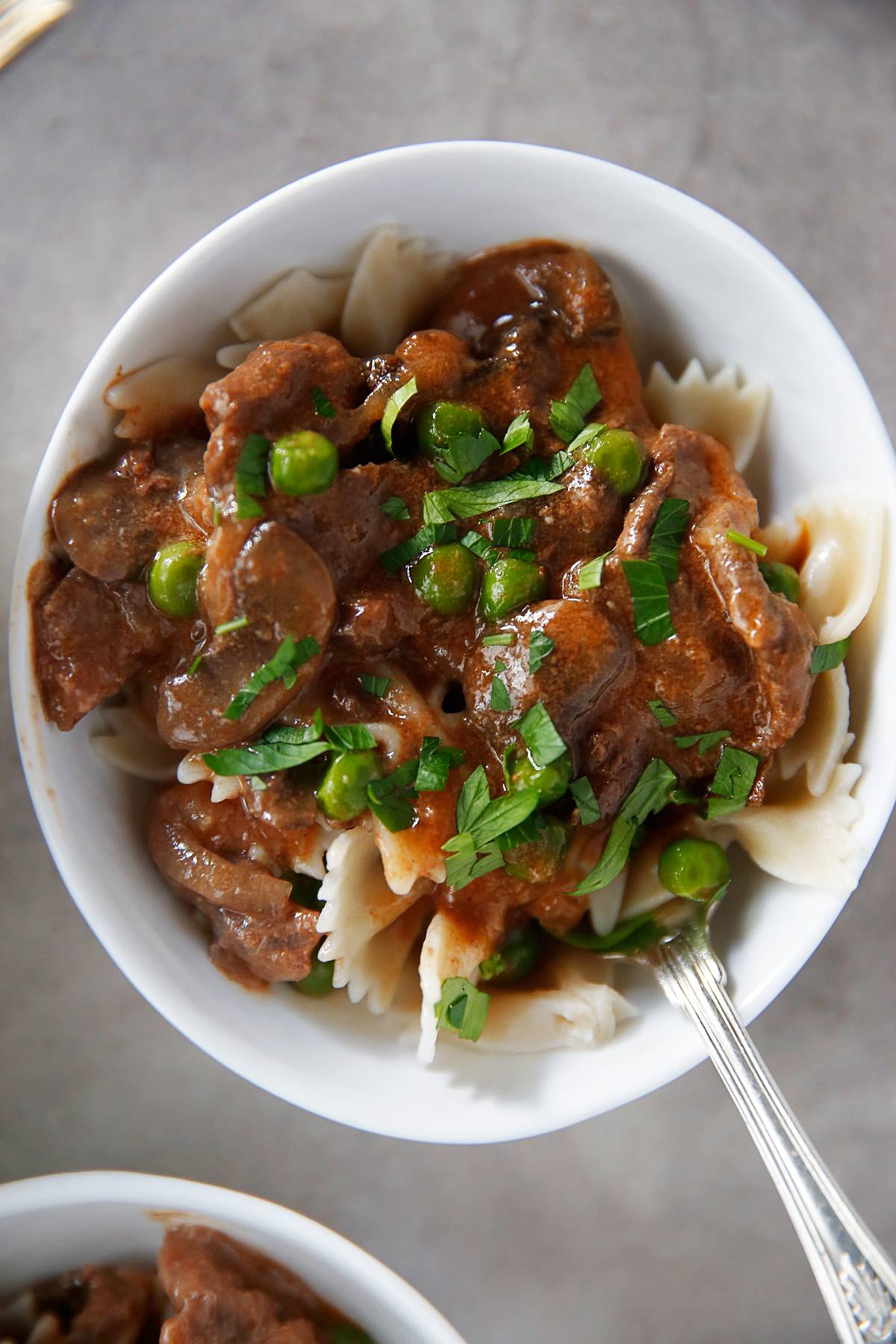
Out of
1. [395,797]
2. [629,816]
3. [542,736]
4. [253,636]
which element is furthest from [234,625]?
[629,816]

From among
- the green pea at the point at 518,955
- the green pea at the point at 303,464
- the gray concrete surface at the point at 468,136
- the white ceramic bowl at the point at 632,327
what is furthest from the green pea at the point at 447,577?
the gray concrete surface at the point at 468,136

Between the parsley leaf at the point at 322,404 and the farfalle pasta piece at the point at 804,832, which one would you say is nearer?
the parsley leaf at the point at 322,404

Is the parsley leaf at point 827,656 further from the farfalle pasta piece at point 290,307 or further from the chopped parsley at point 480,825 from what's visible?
the farfalle pasta piece at point 290,307

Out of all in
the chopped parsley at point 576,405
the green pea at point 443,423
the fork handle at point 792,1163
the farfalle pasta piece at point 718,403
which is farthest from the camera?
the farfalle pasta piece at point 718,403

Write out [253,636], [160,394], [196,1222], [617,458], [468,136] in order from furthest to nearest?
[468,136], [196,1222], [160,394], [617,458], [253,636]

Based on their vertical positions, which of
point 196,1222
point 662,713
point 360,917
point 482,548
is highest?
point 482,548

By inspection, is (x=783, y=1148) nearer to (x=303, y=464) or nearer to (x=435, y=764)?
(x=435, y=764)
